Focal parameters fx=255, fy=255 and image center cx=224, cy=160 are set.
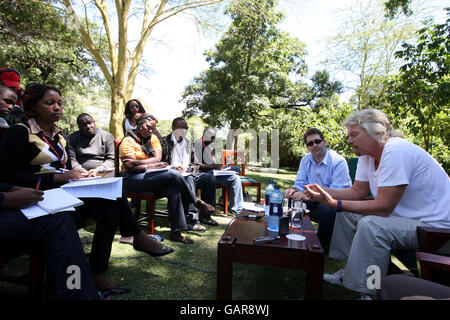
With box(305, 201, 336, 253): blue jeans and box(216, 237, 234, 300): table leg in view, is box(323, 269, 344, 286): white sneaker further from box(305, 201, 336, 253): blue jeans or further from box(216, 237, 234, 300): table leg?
box(216, 237, 234, 300): table leg

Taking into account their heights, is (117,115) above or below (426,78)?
below

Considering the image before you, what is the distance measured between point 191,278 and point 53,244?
123 centimetres

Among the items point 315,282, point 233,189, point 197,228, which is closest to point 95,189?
point 315,282

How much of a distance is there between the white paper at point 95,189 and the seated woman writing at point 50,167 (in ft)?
0.63

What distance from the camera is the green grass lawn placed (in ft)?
6.79

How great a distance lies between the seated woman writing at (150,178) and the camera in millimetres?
3256

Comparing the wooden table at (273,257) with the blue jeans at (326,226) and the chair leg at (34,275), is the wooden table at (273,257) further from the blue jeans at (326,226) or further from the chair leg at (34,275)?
the chair leg at (34,275)

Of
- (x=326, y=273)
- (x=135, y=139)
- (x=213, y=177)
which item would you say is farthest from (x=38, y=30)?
(x=326, y=273)

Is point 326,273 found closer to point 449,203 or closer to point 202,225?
point 449,203

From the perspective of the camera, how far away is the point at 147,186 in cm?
333

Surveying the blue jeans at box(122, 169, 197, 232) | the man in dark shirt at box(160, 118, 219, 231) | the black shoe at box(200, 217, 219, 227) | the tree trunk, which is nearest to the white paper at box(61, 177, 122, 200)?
the blue jeans at box(122, 169, 197, 232)

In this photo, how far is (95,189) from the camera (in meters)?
1.95

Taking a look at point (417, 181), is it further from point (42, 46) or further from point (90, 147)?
point (42, 46)

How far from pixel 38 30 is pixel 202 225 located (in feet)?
29.6
